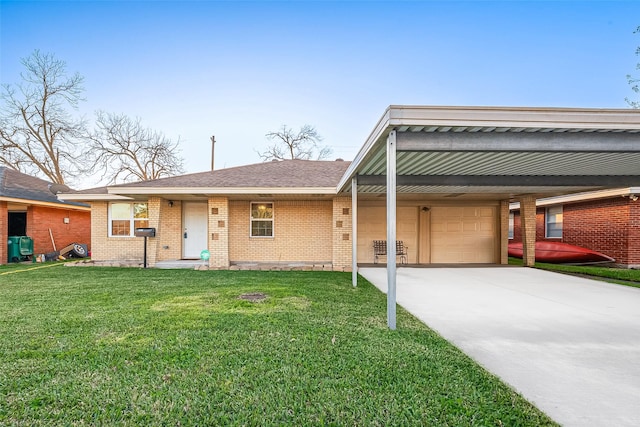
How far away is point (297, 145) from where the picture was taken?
28812mm

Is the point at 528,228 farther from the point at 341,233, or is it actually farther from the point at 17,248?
the point at 17,248

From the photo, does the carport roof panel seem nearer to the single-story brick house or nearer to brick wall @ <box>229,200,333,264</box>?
the single-story brick house

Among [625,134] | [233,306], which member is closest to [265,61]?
[233,306]

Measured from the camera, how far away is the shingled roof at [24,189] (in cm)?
1206

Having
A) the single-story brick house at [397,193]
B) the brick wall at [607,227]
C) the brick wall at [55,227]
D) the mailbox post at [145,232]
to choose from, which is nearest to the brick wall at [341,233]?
the single-story brick house at [397,193]

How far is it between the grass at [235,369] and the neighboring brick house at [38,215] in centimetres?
921

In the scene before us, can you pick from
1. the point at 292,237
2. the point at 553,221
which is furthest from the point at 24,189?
the point at 553,221

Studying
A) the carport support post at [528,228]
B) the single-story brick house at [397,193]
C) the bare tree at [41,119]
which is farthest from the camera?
the bare tree at [41,119]

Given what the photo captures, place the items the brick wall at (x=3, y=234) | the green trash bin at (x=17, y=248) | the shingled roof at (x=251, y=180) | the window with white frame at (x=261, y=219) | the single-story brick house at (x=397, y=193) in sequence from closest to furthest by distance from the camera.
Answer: the single-story brick house at (x=397, y=193) → the shingled roof at (x=251, y=180) → the window with white frame at (x=261, y=219) → the brick wall at (x=3, y=234) → the green trash bin at (x=17, y=248)

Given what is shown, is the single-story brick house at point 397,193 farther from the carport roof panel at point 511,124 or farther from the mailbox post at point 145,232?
the mailbox post at point 145,232

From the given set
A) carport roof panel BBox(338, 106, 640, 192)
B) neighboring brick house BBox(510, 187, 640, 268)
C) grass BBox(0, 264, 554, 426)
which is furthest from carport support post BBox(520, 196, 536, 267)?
grass BBox(0, 264, 554, 426)

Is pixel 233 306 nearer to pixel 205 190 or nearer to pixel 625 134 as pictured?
pixel 205 190

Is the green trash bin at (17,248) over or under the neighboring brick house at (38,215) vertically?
under

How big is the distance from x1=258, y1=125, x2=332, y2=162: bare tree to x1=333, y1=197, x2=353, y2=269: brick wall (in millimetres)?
18939
